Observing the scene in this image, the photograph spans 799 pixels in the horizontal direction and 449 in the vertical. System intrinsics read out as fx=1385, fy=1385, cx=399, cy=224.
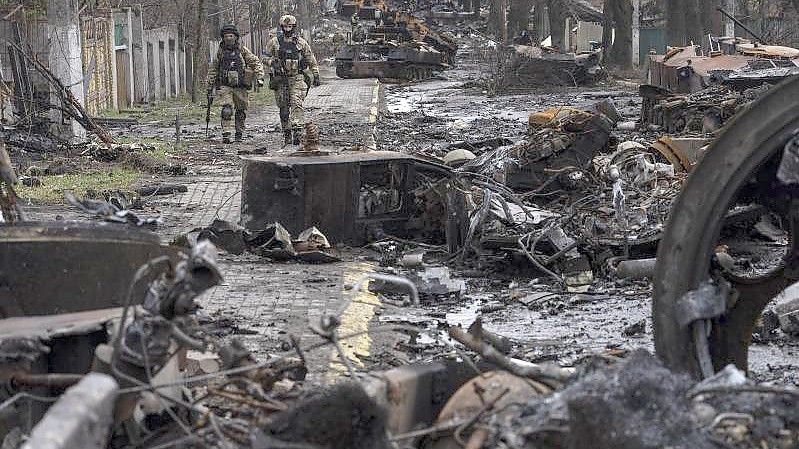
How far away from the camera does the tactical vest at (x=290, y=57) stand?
71.7 ft

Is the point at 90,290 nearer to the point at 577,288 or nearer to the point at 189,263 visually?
the point at 189,263

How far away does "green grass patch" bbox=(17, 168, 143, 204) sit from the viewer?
1556 cm

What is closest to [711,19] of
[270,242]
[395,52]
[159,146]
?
[395,52]

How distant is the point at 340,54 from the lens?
1778 inches

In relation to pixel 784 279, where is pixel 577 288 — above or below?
below

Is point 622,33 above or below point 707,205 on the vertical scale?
above

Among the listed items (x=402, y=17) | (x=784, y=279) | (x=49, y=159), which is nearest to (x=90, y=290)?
(x=784, y=279)

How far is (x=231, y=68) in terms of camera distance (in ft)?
74.3

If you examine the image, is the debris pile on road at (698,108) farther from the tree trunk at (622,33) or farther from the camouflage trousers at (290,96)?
the tree trunk at (622,33)

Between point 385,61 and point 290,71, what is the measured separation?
22.6 meters

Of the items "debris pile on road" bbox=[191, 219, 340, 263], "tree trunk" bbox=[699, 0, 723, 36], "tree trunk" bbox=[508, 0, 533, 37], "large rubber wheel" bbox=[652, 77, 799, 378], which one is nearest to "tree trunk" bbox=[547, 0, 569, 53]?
"tree trunk" bbox=[508, 0, 533, 37]

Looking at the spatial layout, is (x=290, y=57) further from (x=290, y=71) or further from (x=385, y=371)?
(x=385, y=371)

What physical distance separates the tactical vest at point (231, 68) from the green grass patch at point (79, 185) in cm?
451

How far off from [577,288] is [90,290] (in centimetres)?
574
